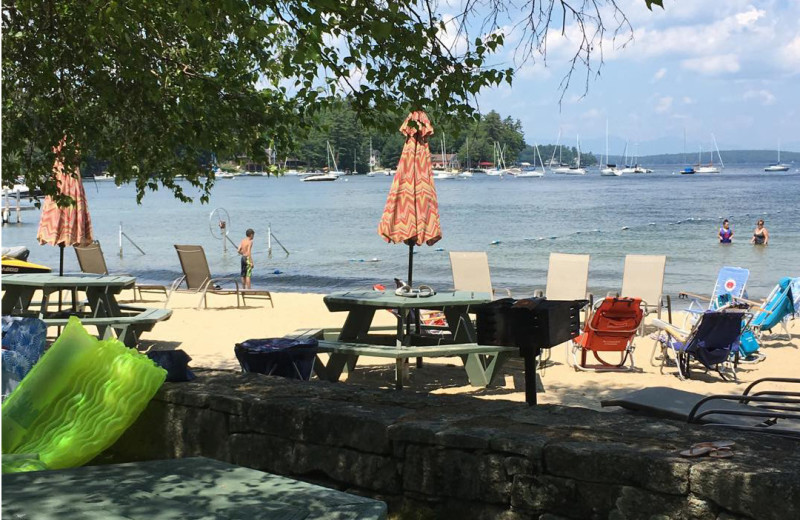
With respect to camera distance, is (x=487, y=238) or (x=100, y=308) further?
(x=487, y=238)

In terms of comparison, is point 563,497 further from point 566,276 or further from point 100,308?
point 566,276

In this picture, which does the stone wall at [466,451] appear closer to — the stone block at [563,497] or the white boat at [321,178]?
the stone block at [563,497]

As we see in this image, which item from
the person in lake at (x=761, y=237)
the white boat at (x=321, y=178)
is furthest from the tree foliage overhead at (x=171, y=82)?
the white boat at (x=321, y=178)

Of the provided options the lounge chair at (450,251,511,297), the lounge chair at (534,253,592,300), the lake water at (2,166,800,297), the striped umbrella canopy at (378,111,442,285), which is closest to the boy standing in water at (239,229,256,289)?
the lake water at (2,166,800,297)

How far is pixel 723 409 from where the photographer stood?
390 centimetres

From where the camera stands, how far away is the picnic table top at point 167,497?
1850mm

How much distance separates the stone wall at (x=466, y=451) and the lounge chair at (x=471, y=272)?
741 cm

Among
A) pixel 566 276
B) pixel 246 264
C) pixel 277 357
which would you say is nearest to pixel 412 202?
pixel 566 276

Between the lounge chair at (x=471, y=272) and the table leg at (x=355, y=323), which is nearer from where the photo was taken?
the table leg at (x=355, y=323)

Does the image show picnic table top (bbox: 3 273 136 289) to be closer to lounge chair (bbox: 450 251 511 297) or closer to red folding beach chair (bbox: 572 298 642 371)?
lounge chair (bbox: 450 251 511 297)

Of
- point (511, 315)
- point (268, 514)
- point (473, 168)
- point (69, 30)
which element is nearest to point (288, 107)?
point (69, 30)

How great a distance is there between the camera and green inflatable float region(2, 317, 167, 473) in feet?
11.3

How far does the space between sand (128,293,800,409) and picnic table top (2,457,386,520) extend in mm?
5455

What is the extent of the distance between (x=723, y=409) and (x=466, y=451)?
1436 millimetres
